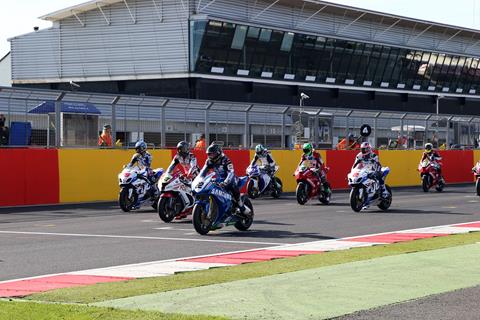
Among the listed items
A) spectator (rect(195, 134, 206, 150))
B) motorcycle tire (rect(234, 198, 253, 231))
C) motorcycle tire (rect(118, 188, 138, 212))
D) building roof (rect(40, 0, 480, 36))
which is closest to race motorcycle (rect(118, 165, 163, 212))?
motorcycle tire (rect(118, 188, 138, 212))

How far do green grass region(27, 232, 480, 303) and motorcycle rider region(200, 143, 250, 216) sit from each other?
3133 mm

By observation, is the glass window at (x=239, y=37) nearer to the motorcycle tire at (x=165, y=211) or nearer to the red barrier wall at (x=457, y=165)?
the red barrier wall at (x=457, y=165)

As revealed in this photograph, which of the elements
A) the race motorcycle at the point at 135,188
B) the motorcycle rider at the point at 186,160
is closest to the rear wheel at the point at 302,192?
the race motorcycle at the point at 135,188

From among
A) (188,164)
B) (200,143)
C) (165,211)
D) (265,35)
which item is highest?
(265,35)

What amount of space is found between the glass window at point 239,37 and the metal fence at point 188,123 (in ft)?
71.5

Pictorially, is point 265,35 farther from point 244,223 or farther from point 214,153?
point 214,153

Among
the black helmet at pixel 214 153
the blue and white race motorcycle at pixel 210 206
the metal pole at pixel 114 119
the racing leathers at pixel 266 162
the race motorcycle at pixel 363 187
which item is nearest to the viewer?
the blue and white race motorcycle at pixel 210 206

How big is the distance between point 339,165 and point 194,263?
71.3 ft

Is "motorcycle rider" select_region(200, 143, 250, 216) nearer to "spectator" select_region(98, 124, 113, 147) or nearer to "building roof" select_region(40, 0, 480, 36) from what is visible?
"spectator" select_region(98, 124, 113, 147)

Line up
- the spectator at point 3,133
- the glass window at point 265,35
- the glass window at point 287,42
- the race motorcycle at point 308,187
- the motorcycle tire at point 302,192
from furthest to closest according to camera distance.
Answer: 1. the glass window at point 287,42
2. the glass window at point 265,35
3. the motorcycle tire at point 302,192
4. the race motorcycle at point 308,187
5. the spectator at point 3,133

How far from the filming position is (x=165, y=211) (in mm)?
17859

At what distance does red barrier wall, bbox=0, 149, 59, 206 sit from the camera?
21.5 metres

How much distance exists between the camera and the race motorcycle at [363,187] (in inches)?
801

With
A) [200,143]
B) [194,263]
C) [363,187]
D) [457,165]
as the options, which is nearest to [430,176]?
[457,165]
